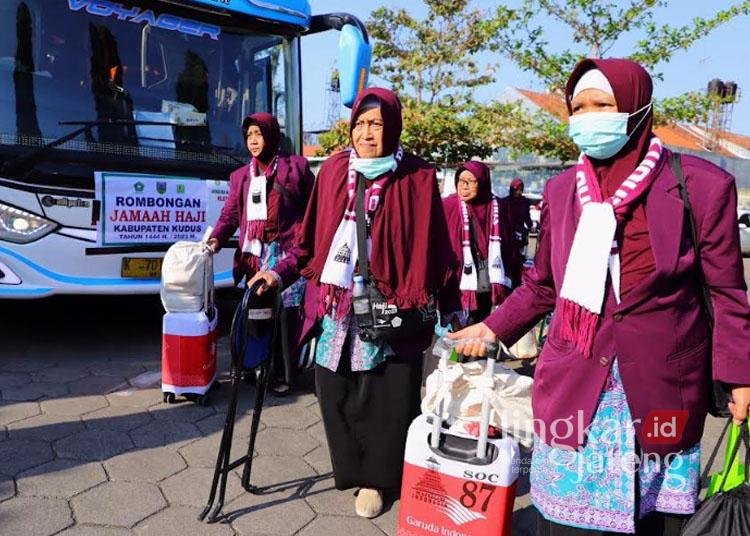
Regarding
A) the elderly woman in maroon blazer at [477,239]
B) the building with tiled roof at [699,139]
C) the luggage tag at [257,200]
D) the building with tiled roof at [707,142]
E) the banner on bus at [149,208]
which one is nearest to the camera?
the luggage tag at [257,200]

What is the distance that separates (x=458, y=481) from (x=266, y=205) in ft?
7.16

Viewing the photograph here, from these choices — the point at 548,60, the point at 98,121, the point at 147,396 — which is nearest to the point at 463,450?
the point at 147,396

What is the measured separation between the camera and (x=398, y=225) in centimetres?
252

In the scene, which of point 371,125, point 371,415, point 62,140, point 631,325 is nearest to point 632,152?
point 631,325

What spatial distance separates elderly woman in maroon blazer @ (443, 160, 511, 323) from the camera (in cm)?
455

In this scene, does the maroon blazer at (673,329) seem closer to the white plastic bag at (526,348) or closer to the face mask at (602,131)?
the face mask at (602,131)

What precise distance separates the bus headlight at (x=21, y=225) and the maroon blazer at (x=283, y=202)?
121 cm

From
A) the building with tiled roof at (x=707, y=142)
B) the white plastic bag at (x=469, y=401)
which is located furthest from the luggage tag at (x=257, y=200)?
the building with tiled roof at (x=707, y=142)

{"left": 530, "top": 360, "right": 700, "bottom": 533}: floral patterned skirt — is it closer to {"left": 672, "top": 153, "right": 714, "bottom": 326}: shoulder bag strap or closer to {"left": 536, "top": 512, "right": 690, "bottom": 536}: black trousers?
{"left": 536, "top": 512, "right": 690, "bottom": 536}: black trousers

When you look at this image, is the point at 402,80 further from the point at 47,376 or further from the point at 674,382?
the point at 674,382

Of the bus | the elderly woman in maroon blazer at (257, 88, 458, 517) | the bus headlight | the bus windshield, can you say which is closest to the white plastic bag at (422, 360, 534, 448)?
the elderly woman in maroon blazer at (257, 88, 458, 517)

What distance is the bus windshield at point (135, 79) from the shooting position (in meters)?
4.13

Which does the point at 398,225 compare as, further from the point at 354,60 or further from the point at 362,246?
the point at 354,60

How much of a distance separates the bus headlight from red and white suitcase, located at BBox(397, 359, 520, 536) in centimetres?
312
